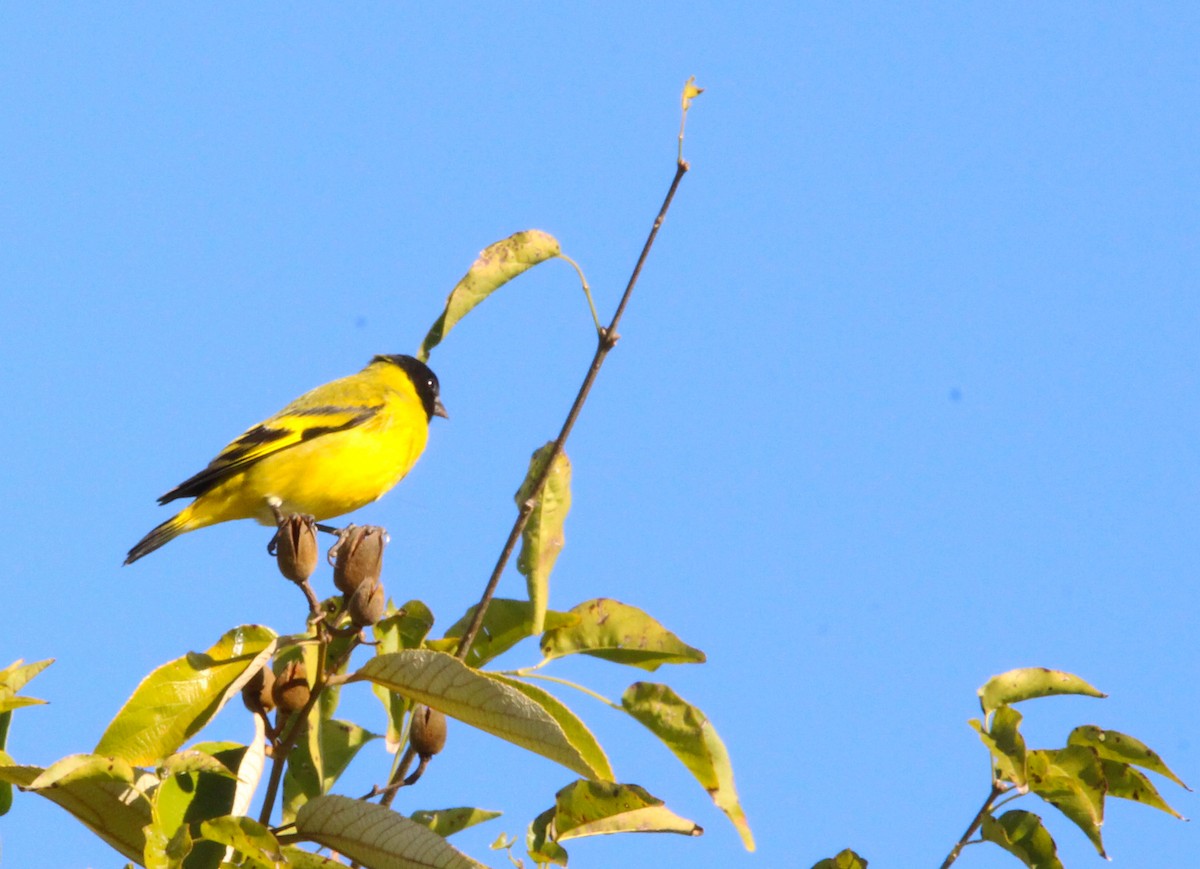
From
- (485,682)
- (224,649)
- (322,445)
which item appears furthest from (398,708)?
(322,445)

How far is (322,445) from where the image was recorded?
7.20 m

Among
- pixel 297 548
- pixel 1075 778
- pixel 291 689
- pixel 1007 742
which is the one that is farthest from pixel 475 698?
pixel 1075 778

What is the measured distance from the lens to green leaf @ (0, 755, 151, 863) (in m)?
1.96

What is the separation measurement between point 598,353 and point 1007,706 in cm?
100

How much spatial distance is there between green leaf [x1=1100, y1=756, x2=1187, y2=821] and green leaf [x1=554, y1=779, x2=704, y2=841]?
807mm

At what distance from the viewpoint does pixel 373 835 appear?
2068 millimetres

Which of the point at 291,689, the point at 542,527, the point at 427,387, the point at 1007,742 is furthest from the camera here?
the point at 427,387

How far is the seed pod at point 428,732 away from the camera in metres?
2.46

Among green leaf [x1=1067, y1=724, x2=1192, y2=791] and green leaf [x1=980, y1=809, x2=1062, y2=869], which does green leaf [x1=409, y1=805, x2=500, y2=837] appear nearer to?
green leaf [x1=980, y1=809, x2=1062, y2=869]

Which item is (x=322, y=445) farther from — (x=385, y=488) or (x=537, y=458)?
(x=537, y=458)

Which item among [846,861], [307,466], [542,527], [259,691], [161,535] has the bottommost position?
[846,861]

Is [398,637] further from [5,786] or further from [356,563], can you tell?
[5,786]

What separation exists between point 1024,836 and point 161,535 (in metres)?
5.63

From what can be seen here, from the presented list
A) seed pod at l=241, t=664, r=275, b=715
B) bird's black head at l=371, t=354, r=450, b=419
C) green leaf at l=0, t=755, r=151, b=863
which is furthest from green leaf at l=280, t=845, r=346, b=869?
bird's black head at l=371, t=354, r=450, b=419
